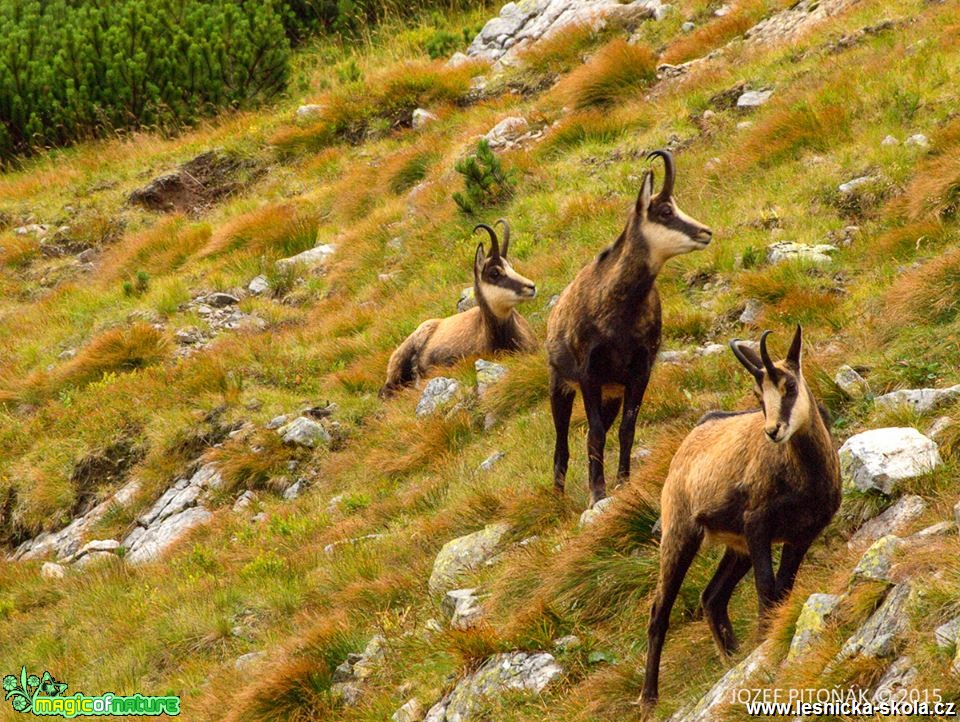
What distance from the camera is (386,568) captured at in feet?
33.0

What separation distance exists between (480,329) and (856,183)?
13.8 feet

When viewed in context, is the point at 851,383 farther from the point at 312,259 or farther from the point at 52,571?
the point at 312,259

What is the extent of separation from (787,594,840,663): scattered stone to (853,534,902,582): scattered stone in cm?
18

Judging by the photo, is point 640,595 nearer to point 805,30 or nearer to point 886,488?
point 886,488

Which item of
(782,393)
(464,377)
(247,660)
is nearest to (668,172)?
(782,393)

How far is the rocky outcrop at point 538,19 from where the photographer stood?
835 inches

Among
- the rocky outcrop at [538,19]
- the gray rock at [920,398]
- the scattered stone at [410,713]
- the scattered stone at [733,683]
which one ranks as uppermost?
the scattered stone at [733,683]

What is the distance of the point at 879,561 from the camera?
5.88m

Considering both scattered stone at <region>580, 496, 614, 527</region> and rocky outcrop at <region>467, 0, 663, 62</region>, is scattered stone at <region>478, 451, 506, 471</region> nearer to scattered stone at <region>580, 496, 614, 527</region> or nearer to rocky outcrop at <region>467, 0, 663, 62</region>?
scattered stone at <region>580, 496, 614, 527</region>

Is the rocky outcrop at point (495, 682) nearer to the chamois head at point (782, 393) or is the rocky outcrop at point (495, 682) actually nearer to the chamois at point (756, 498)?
the chamois at point (756, 498)

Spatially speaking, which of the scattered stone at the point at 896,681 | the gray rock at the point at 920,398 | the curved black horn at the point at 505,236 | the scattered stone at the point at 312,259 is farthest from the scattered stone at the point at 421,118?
the scattered stone at the point at 896,681

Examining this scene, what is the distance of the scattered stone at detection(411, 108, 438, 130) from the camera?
853 inches

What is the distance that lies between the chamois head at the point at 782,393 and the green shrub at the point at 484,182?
11018 millimetres

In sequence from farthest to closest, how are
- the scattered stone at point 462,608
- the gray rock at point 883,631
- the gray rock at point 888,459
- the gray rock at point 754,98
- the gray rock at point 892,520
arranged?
the gray rock at point 754,98 → the scattered stone at point 462,608 → the gray rock at point 888,459 → the gray rock at point 892,520 → the gray rock at point 883,631
